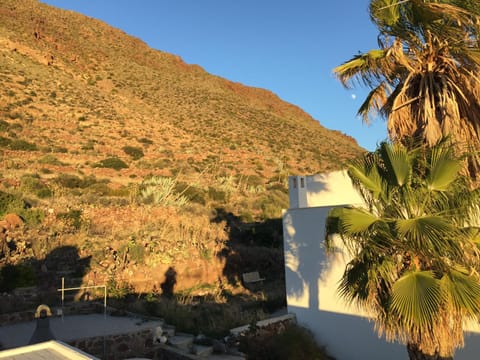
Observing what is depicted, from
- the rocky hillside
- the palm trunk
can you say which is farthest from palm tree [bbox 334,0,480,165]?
the rocky hillside

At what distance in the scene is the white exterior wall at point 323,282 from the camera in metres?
8.57

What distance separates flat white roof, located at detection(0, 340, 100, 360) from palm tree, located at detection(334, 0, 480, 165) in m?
5.16

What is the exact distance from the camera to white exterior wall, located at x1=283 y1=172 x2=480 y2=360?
8.57 m

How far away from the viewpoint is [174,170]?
30375mm

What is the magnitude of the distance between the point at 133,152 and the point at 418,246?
30197 mm

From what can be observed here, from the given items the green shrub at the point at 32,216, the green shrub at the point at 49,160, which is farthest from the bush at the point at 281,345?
the green shrub at the point at 49,160

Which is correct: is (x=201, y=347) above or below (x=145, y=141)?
below

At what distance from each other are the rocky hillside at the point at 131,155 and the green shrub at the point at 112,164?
0.27 feet

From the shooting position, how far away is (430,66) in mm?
6254

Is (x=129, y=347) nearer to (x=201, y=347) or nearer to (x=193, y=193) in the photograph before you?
(x=201, y=347)

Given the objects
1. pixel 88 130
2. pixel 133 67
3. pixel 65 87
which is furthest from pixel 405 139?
pixel 133 67

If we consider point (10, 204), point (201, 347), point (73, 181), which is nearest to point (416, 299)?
point (201, 347)

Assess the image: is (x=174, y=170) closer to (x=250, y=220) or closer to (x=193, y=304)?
(x=250, y=220)

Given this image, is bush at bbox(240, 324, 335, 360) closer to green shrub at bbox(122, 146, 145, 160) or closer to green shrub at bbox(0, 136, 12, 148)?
green shrub at bbox(0, 136, 12, 148)
